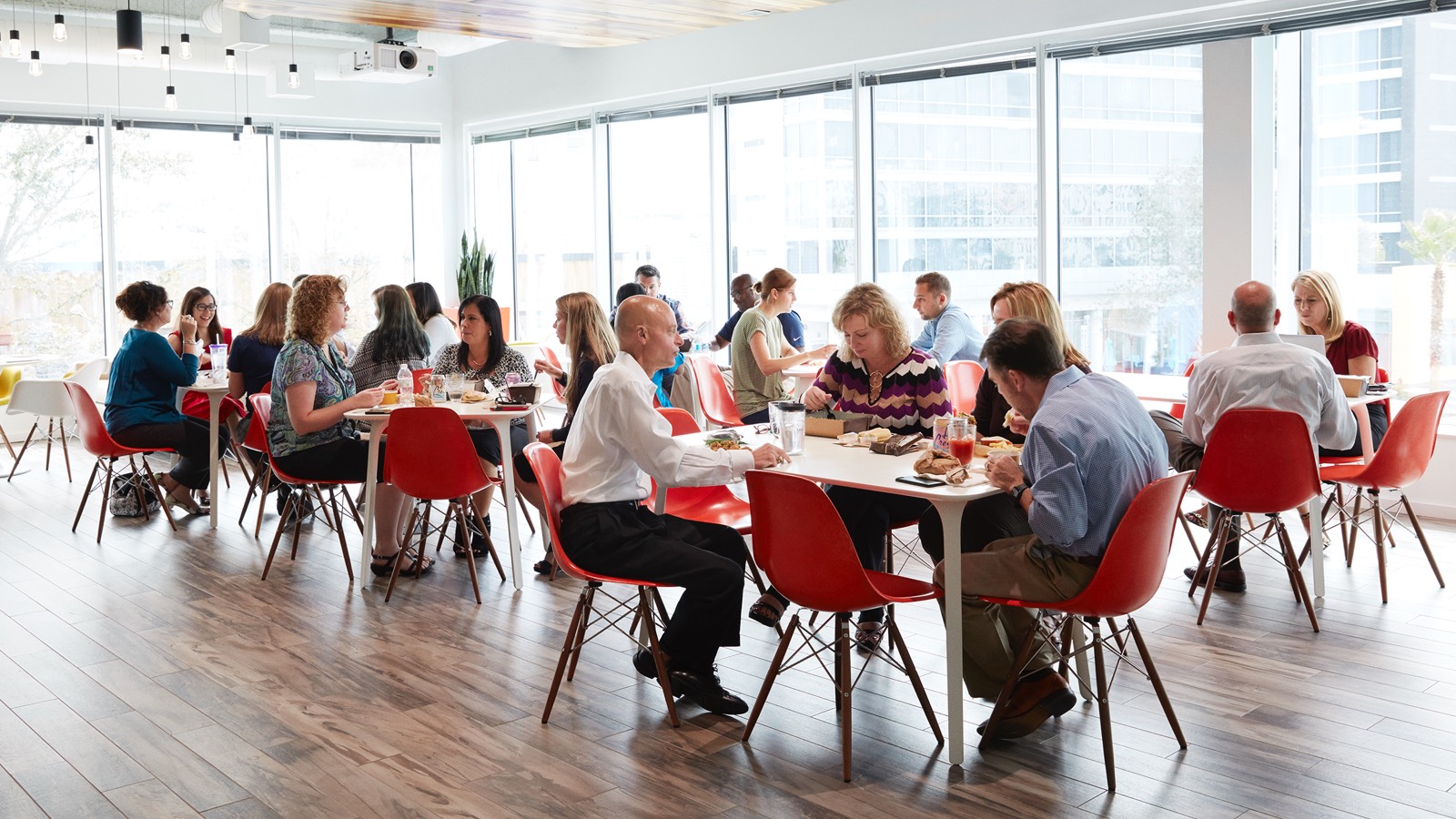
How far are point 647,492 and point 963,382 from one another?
2682mm

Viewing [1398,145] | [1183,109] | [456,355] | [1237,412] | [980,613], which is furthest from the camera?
[1183,109]

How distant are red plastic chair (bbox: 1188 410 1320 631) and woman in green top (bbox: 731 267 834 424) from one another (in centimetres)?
297

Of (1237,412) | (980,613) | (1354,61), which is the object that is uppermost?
(1354,61)

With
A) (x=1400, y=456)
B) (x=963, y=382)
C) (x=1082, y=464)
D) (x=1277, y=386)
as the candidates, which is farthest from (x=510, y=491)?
(x=1400, y=456)

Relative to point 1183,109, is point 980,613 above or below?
below

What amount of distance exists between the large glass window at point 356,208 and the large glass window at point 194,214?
0.29 metres

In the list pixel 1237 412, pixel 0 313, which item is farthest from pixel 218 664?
pixel 0 313

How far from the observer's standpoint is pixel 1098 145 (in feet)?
25.8

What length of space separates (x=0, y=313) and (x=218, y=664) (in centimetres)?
799

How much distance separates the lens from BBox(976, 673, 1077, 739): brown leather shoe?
139 inches

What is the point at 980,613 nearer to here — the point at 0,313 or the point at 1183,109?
the point at 1183,109

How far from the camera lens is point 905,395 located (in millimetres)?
4605

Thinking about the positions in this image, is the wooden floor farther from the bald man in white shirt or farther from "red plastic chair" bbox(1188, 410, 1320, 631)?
"red plastic chair" bbox(1188, 410, 1320, 631)

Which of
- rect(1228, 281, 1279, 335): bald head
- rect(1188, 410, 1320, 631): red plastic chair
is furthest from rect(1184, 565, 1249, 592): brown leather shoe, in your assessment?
rect(1228, 281, 1279, 335): bald head
